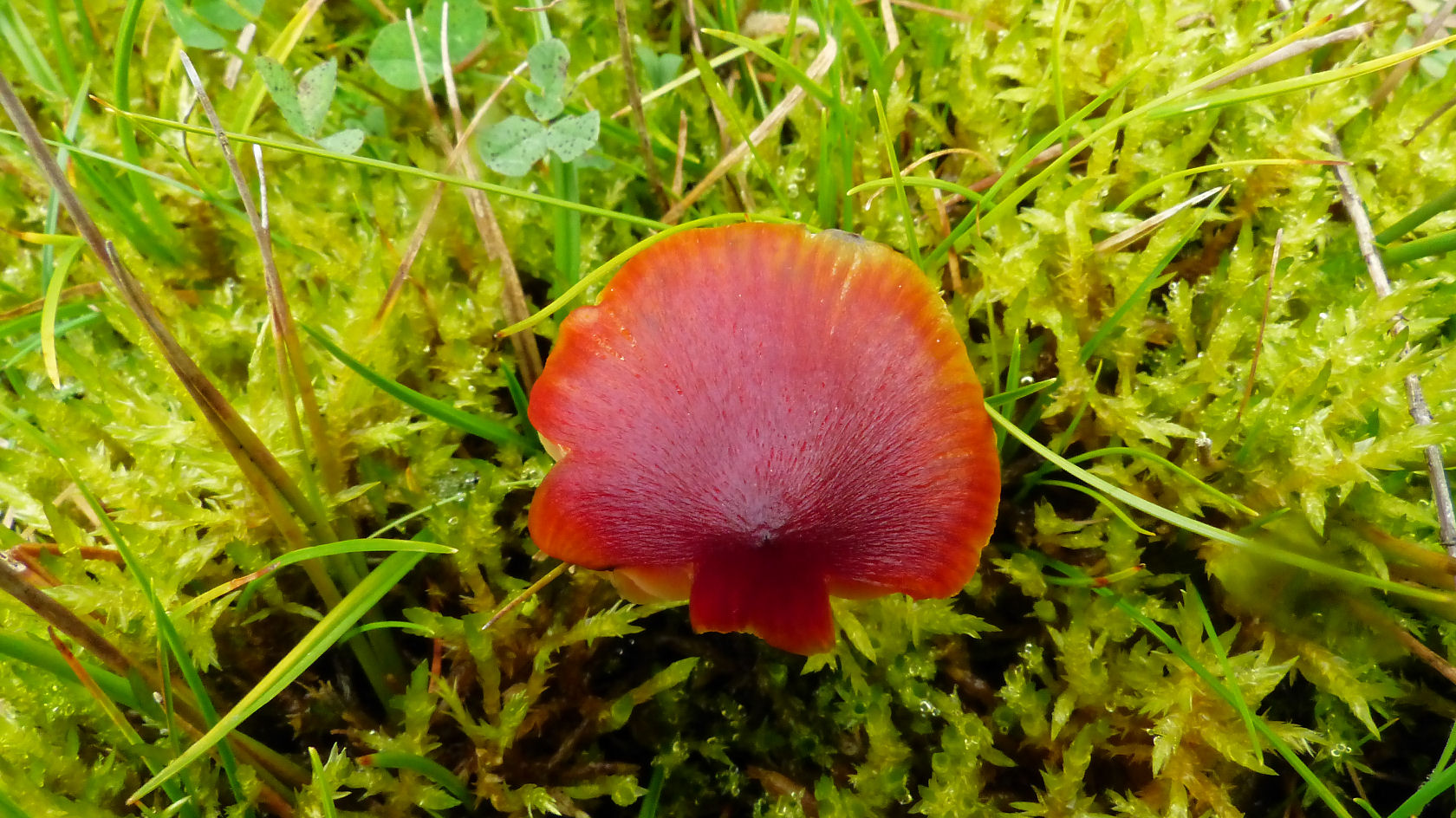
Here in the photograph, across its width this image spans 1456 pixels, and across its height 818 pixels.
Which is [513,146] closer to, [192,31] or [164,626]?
[192,31]

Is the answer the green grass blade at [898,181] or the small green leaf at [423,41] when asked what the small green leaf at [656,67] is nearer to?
the small green leaf at [423,41]

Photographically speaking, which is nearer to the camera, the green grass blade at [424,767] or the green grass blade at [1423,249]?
the green grass blade at [424,767]

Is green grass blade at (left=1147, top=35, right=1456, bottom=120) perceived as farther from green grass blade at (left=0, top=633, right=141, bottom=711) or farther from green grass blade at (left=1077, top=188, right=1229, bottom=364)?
green grass blade at (left=0, top=633, right=141, bottom=711)

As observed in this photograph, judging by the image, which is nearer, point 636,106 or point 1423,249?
point 1423,249

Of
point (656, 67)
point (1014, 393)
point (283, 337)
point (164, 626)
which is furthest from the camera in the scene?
point (656, 67)

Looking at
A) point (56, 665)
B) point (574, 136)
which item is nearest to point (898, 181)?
point (574, 136)

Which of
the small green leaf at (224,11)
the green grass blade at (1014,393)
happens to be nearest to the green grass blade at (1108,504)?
the green grass blade at (1014,393)

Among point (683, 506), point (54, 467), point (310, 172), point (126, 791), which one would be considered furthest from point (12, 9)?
point (683, 506)
